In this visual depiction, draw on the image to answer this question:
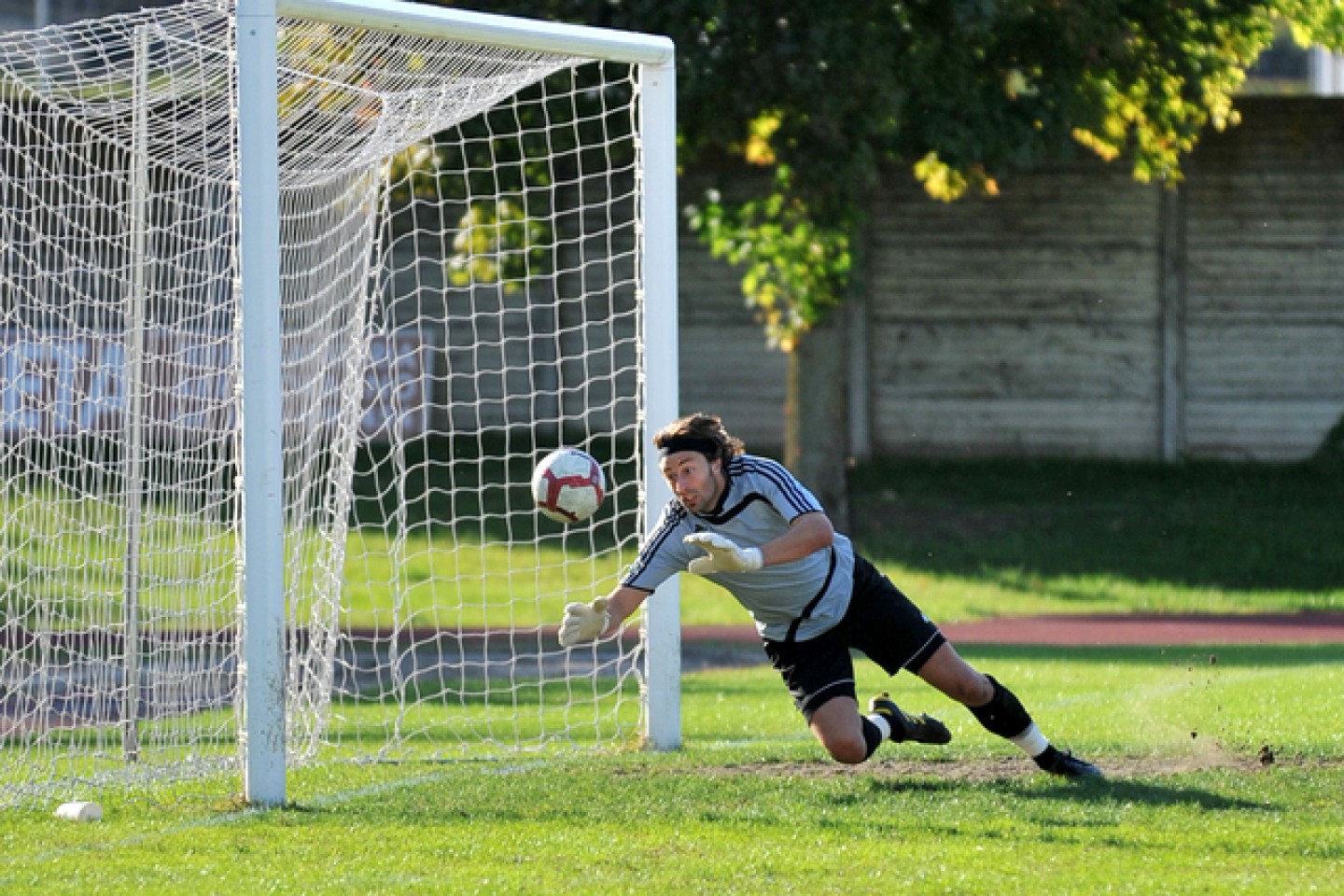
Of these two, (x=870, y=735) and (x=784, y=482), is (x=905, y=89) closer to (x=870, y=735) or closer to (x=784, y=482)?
(x=784, y=482)

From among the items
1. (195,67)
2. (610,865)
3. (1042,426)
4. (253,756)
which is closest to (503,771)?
(253,756)

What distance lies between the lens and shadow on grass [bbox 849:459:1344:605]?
1764cm

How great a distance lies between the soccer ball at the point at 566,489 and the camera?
281 inches

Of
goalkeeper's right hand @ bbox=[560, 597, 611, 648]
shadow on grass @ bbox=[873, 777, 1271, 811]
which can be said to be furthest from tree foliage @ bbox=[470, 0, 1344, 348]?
goalkeeper's right hand @ bbox=[560, 597, 611, 648]

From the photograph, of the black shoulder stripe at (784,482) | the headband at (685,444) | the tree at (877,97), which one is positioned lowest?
the black shoulder stripe at (784,482)

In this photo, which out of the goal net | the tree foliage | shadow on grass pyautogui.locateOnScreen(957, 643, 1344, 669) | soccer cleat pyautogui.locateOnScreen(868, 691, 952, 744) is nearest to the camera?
soccer cleat pyautogui.locateOnScreen(868, 691, 952, 744)

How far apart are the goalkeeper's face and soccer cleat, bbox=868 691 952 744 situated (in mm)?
1386

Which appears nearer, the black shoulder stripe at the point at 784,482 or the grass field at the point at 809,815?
the grass field at the point at 809,815

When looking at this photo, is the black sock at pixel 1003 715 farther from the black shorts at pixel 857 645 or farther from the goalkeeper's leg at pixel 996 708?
the black shorts at pixel 857 645

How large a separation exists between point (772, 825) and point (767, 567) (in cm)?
107

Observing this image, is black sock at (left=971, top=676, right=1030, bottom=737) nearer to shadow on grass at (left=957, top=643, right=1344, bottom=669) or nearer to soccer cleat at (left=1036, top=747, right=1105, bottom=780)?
soccer cleat at (left=1036, top=747, right=1105, bottom=780)

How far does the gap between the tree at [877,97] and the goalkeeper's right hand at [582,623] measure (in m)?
9.41

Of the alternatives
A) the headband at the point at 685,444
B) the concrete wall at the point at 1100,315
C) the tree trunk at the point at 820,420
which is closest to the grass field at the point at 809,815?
the headband at the point at 685,444

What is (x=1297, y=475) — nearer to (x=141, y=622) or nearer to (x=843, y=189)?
(x=843, y=189)
